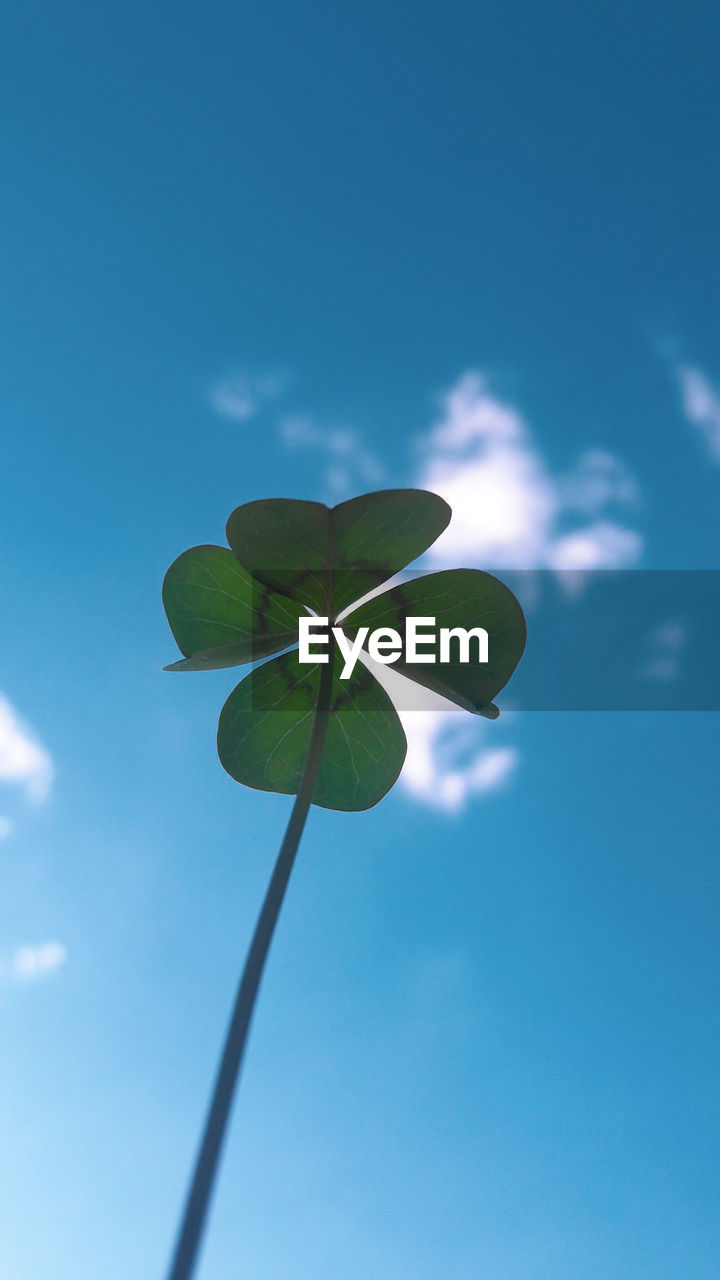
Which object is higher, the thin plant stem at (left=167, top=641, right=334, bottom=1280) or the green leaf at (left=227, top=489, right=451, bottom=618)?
the green leaf at (left=227, top=489, right=451, bottom=618)

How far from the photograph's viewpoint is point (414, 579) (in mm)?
Result: 2432

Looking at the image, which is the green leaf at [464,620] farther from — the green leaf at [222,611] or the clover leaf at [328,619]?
the green leaf at [222,611]

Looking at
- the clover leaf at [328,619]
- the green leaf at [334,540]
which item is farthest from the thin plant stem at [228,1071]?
the green leaf at [334,540]

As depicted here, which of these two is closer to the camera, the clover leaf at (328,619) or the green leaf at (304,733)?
the clover leaf at (328,619)

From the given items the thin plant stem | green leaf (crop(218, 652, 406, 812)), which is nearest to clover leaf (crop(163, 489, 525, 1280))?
green leaf (crop(218, 652, 406, 812))

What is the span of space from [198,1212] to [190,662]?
1.57 m

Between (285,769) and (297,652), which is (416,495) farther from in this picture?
(285,769)

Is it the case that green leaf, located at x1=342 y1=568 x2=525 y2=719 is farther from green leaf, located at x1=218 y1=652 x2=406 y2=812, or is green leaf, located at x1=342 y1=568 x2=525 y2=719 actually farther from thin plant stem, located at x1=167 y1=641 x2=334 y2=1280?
thin plant stem, located at x1=167 y1=641 x2=334 y2=1280

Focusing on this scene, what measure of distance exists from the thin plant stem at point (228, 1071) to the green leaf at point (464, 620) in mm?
925

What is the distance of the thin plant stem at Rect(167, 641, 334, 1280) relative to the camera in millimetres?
954

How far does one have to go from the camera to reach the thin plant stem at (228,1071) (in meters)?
0.95

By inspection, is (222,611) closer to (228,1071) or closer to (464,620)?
(464,620)

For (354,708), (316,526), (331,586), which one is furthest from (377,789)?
(316,526)

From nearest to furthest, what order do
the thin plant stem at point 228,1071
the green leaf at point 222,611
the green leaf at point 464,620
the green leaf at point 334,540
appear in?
the thin plant stem at point 228,1071, the green leaf at point 334,540, the green leaf at point 464,620, the green leaf at point 222,611
